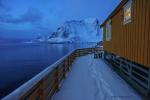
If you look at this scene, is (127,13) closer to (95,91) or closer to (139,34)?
(139,34)

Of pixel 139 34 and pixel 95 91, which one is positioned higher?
pixel 139 34

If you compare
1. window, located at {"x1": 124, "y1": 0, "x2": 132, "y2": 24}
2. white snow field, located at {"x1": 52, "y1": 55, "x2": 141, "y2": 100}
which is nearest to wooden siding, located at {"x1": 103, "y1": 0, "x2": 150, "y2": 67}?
window, located at {"x1": 124, "y1": 0, "x2": 132, "y2": 24}

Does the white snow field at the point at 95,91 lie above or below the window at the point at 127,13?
below

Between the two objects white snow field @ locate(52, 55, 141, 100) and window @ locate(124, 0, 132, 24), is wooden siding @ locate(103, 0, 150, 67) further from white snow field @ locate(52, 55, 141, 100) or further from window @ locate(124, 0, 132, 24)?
white snow field @ locate(52, 55, 141, 100)

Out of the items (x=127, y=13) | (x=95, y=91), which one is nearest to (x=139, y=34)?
(x=127, y=13)

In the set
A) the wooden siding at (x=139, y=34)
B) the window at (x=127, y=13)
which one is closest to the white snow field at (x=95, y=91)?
the wooden siding at (x=139, y=34)

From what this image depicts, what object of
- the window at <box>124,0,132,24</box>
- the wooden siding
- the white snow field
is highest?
the window at <box>124,0,132,24</box>

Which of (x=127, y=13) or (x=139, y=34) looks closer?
(x=139, y=34)

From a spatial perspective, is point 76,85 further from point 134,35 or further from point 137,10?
point 137,10

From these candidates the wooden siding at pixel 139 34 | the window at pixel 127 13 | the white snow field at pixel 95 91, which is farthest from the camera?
the window at pixel 127 13

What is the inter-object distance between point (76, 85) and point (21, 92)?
557 cm

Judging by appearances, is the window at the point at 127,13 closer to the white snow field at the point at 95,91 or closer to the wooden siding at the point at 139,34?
the wooden siding at the point at 139,34

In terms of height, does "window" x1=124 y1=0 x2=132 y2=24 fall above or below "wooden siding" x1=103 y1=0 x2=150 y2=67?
above

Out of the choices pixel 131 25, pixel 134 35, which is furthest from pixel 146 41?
pixel 131 25
